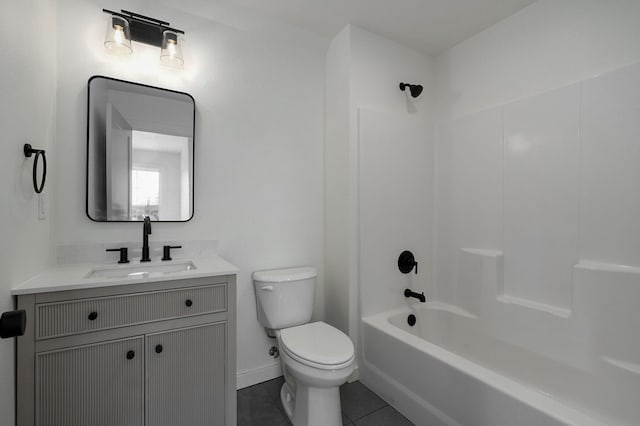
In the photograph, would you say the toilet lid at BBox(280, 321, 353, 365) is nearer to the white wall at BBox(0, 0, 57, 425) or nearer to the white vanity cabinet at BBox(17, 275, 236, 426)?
the white vanity cabinet at BBox(17, 275, 236, 426)

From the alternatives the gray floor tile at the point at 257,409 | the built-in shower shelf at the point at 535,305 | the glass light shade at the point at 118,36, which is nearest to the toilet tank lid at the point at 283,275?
the gray floor tile at the point at 257,409

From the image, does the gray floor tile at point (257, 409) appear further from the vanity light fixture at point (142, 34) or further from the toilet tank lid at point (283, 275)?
the vanity light fixture at point (142, 34)

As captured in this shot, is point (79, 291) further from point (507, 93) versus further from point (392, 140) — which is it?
point (507, 93)

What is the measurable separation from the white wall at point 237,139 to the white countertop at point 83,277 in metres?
0.18

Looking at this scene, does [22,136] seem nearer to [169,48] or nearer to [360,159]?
[169,48]

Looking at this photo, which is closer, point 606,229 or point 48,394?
point 48,394

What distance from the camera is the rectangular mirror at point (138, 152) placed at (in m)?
1.56

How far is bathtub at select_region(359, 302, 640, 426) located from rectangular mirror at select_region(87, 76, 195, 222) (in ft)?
5.11

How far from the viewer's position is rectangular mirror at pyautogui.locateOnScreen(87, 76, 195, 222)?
5.12ft

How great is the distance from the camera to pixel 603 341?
57.1 inches

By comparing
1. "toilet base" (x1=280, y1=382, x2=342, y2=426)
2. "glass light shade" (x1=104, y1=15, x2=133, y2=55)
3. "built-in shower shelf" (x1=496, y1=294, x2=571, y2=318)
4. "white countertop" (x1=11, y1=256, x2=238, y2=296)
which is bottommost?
"toilet base" (x1=280, y1=382, x2=342, y2=426)

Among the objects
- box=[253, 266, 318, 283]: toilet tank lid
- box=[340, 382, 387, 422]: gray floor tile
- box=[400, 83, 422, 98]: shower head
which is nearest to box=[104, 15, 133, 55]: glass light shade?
box=[253, 266, 318, 283]: toilet tank lid

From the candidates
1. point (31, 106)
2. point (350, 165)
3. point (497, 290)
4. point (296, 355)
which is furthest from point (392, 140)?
point (31, 106)

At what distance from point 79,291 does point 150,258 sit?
0.52 meters
